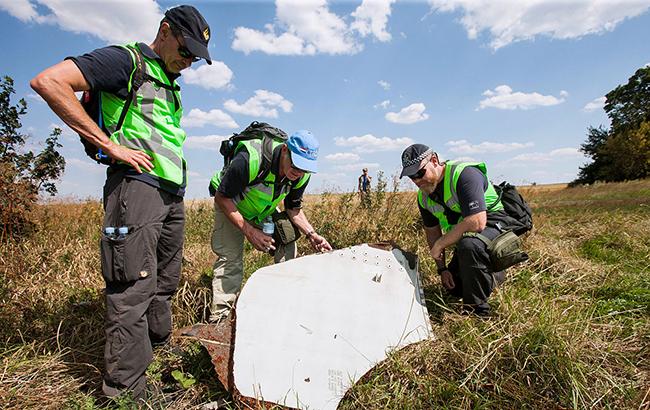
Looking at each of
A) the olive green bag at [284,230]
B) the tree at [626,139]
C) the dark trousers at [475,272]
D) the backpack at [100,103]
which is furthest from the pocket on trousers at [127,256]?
the tree at [626,139]

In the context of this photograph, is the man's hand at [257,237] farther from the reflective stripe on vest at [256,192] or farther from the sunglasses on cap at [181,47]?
the sunglasses on cap at [181,47]

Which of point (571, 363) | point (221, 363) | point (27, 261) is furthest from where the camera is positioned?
point (27, 261)

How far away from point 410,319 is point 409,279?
0.30 meters

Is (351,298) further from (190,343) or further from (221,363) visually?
(190,343)

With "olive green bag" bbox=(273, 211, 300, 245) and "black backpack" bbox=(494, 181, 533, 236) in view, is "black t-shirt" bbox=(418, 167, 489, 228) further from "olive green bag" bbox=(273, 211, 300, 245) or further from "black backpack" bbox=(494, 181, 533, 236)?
"olive green bag" bbox=(273, 211, 300, 245)

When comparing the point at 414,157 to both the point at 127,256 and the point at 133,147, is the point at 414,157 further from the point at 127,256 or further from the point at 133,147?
the point at 127,256

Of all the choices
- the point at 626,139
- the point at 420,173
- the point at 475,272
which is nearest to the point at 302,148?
the point at 420,173

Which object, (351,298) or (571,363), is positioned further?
(351,298)

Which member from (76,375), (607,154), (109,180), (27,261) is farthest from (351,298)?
(607,154)

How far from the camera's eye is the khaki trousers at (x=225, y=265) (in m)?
2.75

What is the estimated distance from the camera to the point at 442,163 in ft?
9.13

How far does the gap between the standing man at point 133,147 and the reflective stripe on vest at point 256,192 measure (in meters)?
0.53

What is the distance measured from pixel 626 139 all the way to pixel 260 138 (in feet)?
117

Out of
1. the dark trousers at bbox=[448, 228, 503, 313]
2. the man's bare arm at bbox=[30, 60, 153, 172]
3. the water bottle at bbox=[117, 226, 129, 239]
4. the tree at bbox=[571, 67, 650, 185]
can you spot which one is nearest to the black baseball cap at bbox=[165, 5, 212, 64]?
the man's bare arm at bbox=[30, 60, 153, 172]
